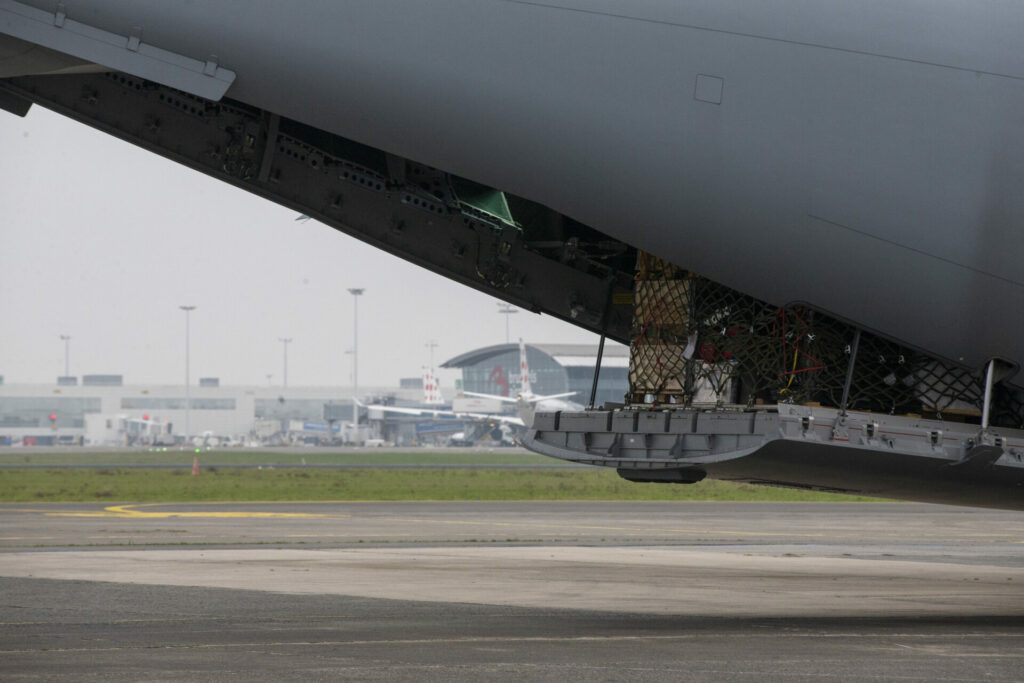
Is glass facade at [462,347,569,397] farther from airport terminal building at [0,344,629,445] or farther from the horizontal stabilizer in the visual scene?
the horizontal stabilizer

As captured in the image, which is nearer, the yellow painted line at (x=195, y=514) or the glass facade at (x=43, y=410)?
the yellow painted line at (x=195, y=514)

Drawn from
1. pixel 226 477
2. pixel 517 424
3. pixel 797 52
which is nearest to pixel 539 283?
pixel 797 52

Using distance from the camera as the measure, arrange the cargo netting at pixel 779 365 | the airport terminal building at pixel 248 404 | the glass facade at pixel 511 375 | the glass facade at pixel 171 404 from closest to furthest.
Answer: the cargo netting at pixel 779 365 < the airport terminal building at pixel 248 404 < the glass facade at pixel 511 375 < the glass facade at pixel 171 404

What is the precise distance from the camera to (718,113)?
1140 cm

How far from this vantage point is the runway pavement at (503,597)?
11.0 meters

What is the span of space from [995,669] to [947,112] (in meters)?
4.90

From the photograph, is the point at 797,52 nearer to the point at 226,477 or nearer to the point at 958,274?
the point at 958,274

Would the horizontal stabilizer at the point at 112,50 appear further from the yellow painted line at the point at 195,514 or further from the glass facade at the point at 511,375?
the glass facade at the point at 511,375

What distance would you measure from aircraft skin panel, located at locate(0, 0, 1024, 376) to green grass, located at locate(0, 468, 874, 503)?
30.5 meters

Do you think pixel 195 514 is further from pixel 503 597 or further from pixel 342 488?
pixel 503 597

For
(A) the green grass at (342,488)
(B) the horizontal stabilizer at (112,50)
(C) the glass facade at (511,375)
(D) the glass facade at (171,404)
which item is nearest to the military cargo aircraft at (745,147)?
(B) the horizontal stabilizer at (112,50)

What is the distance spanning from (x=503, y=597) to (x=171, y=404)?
15945 cm

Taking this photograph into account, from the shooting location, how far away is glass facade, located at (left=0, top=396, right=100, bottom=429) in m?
159

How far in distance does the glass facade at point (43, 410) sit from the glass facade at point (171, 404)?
459 cm
